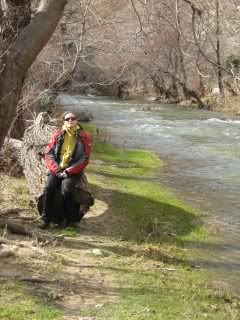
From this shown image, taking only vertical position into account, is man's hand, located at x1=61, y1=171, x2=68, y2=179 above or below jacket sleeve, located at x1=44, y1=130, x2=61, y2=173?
below

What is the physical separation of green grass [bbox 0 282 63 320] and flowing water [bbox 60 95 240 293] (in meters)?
2.74

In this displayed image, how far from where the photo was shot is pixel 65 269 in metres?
6.19

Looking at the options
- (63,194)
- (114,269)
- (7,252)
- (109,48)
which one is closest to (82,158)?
(63,194)

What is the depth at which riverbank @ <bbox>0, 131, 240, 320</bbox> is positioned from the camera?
5.17m

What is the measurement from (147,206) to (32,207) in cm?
244

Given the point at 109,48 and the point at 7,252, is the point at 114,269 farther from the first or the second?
the point at 109,48

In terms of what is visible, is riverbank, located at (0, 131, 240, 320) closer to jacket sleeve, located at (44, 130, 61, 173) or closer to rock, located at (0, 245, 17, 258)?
rock, located at (0, 245, 17, 258)

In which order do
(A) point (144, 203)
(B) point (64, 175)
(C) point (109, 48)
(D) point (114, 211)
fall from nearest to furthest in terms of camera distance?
(B) point (64, 175), (D) point (114, 211), (A) point (144, 203), (C) point (109, 48)

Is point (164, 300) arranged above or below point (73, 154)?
below

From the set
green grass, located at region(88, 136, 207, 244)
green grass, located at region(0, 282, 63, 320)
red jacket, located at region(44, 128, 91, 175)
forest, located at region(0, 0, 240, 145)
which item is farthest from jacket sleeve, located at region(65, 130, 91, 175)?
green grass, located at region(0, 282, 63, 320)

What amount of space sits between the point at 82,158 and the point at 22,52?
2.63 meters

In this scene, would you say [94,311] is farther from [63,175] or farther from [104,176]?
[104,176]

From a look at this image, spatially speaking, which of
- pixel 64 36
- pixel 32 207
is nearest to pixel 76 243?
pixel 32 207

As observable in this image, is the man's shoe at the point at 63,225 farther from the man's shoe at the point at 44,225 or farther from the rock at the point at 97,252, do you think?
the rock at the point at 97,252
